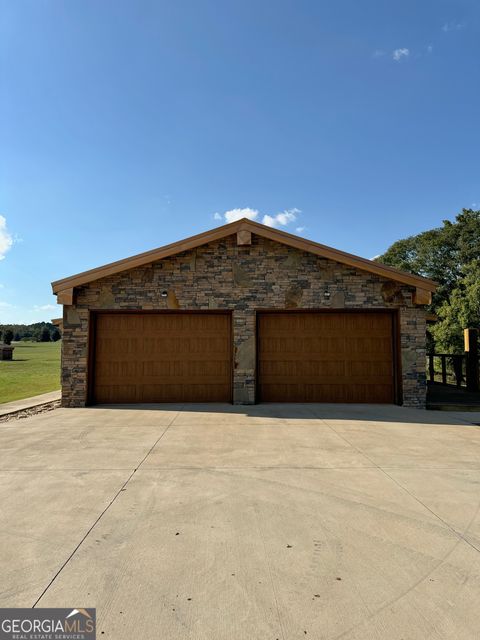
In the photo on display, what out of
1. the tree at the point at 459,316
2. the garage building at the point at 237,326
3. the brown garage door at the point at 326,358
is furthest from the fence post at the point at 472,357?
the tree at the point at 459,316

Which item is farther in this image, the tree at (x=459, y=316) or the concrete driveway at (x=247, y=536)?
the tree at (x=459, y=316)

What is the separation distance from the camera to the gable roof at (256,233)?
1062cm

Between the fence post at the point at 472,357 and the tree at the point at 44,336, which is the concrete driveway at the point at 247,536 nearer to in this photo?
the fence post at the point at 472,357

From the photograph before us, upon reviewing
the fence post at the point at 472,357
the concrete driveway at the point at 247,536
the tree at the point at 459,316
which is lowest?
the concrete driveway at the point at 247,536

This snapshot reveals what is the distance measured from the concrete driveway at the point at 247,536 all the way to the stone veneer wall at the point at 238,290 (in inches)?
182

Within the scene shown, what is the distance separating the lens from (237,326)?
10.9m

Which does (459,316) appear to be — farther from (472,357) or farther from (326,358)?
(326,358)

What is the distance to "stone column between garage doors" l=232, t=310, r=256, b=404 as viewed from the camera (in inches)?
423

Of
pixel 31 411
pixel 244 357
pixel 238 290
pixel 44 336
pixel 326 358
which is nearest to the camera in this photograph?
pixel 31 411

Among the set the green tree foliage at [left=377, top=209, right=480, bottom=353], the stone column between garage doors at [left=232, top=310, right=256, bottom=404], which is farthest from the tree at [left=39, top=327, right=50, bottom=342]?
the stone column between garage doors at [left=232, top=310, right=256, bottom=404]

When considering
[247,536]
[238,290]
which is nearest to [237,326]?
[238,290]

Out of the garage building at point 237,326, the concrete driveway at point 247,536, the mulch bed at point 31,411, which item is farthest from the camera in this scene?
the garage building at point 237,326

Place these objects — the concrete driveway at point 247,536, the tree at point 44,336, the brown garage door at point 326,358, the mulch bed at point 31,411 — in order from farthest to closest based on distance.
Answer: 1. the tree at point 44,336
2. the brown garage door at point 326,358
3. the mulch bed at point 31,411
4. the concrete driveway at point 247,536

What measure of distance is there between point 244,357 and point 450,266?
88.2 ft
